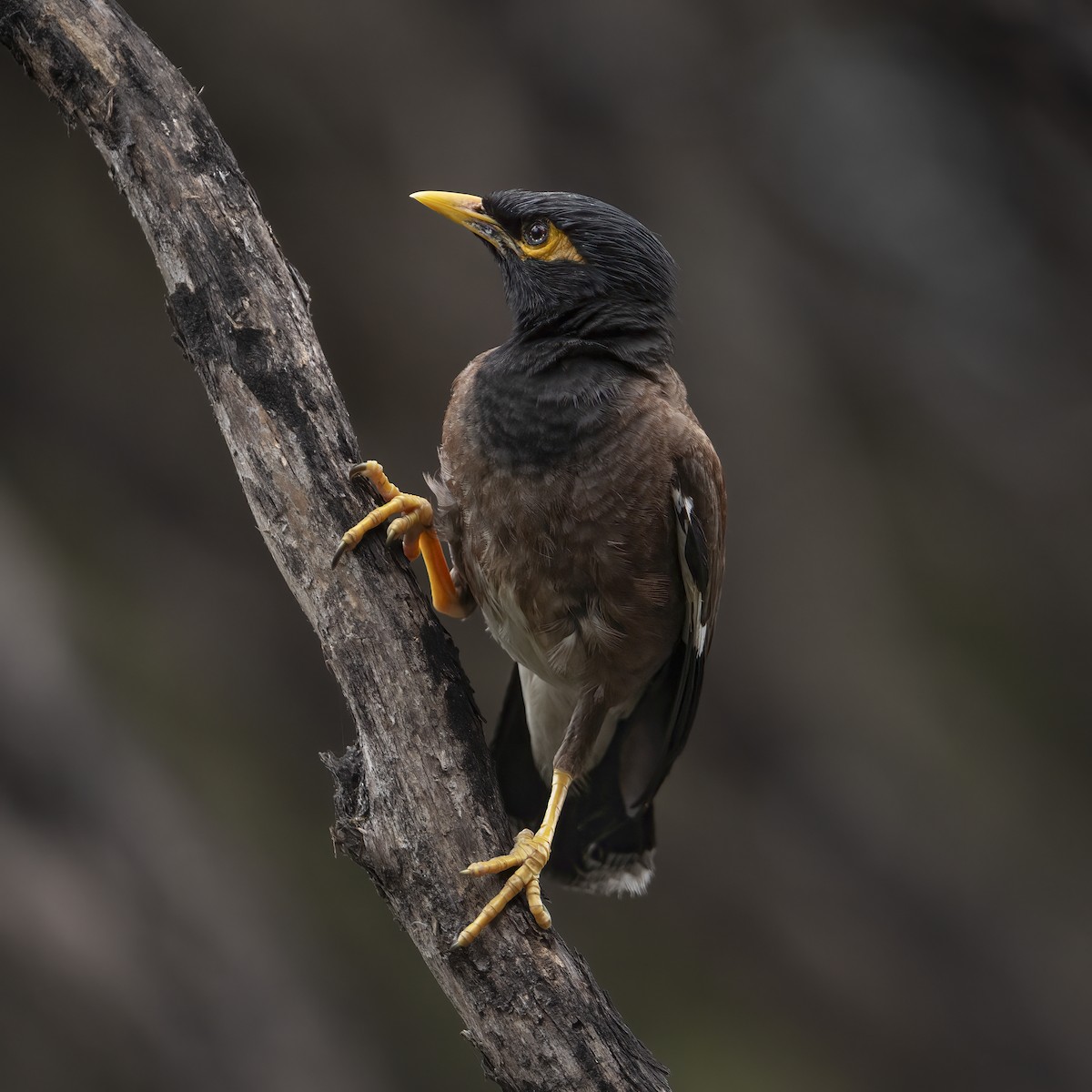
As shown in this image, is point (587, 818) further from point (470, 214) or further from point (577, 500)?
point (470, 214)

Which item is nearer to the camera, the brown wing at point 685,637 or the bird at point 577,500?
the bird at point 577,500

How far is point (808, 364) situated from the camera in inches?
266

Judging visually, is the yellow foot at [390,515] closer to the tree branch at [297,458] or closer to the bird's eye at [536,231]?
the tree branch at [297,458]

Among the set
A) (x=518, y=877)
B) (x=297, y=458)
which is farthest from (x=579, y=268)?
(x=518, y=877)

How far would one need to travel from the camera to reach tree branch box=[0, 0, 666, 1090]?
241cm

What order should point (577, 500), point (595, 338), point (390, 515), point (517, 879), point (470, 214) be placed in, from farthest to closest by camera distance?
point (470, 214) < point (595, 338) < point (577, 500) < point (390, 515) < point (517, 879)

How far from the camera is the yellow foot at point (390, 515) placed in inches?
98.8

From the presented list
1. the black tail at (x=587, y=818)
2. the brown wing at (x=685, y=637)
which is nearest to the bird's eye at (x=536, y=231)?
the brown wing at (x=685, y=637)

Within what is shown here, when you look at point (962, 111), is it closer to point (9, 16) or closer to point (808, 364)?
point (808, 364)

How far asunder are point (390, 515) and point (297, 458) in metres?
0.27

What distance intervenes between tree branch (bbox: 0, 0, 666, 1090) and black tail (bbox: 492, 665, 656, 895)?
0.79 metres

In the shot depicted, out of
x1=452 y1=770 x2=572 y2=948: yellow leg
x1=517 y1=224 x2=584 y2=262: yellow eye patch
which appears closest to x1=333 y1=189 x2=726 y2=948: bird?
x1=517 y1=224 x2=584 y2=262: yellow eye patch

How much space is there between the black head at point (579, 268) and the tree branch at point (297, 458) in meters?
0.70

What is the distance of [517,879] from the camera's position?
2408 millimetres
